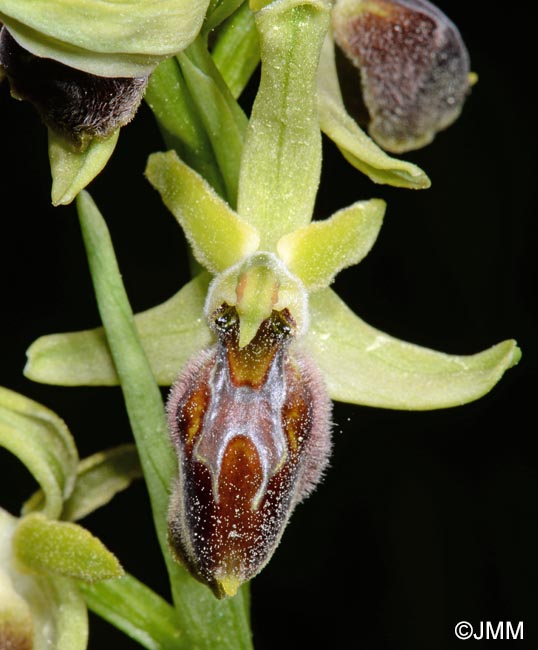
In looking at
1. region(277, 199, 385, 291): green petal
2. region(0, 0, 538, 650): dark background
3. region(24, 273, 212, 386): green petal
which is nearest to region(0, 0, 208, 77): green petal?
region(277, 199, 385, 291): green petal

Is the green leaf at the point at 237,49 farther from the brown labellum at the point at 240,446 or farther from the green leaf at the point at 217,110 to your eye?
the brown labellum at the point at 240,446

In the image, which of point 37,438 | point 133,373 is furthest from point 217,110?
point 37,438

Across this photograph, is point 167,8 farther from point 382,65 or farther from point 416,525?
point 416,525

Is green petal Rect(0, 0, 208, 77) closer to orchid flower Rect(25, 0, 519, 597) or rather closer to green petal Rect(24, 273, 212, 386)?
orchid flower Rect(25, 0, 519, 597)

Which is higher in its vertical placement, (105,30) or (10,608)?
(105,30)

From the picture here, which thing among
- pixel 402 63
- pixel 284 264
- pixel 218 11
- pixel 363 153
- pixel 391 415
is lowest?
pixel 391 415

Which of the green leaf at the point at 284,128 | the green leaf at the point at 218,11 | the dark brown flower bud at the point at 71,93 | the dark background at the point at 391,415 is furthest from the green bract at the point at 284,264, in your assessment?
the dark background at the point at 391,415

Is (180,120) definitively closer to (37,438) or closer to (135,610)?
(37,438)
